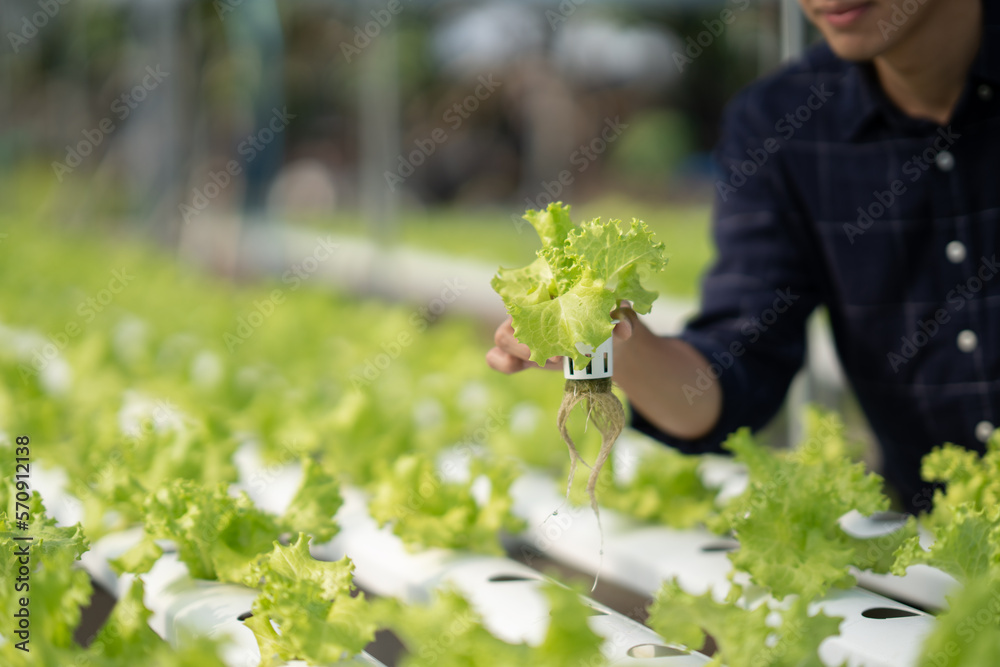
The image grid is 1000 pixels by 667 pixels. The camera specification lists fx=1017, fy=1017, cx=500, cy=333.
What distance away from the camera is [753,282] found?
5.20 ft

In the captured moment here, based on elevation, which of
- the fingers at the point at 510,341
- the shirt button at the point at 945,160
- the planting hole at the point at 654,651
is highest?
the shirt button at the point at 945,160

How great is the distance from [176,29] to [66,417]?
12.7 ft

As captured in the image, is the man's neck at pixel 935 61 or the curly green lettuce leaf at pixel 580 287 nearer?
the curly green lettuce leaf at pixel 580 287

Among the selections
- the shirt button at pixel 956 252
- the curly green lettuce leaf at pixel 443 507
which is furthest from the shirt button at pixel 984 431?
the curly green lettuce leaf at pixel 443 507

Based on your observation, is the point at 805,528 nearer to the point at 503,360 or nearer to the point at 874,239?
the point at 503,360

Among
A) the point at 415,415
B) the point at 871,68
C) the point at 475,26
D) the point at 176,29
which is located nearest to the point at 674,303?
the point at 415,415

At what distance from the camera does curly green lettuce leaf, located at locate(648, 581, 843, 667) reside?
2.92ft

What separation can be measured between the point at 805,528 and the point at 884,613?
4.9 inches

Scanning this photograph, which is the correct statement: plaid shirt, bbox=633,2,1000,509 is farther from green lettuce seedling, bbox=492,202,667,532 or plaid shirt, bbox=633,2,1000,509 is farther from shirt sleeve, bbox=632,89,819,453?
green lettuce seedling, bbox=492,202,667,532

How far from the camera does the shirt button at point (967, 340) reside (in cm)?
154

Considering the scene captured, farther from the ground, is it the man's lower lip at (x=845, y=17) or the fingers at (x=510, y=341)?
the man's lower lip at (x=845, y=17)

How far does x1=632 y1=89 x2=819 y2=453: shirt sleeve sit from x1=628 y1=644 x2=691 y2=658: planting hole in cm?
46

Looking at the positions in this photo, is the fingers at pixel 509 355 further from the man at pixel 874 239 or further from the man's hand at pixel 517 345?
the man at pixel 874 239

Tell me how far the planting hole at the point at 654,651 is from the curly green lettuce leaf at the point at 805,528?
145mm
